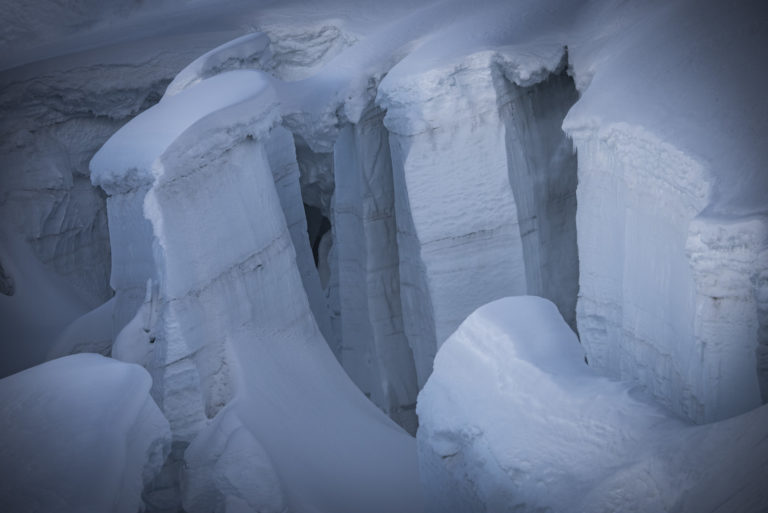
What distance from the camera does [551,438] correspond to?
8.36ft

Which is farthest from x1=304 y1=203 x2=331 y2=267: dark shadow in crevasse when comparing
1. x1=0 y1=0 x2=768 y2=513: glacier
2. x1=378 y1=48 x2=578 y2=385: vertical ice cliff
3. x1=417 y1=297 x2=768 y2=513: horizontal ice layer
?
x1=417 y1=297 x2=768 y2=513: horizontal ice layer

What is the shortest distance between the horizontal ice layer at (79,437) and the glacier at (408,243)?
0.05 meters

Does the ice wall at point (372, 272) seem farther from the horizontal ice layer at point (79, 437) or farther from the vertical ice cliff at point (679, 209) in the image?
the horizontal ice layer at point (79, 437)

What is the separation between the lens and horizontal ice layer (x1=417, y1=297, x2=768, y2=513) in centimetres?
209

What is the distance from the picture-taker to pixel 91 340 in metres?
5.74

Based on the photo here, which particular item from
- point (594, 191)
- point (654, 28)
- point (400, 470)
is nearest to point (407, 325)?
point (400, 470)

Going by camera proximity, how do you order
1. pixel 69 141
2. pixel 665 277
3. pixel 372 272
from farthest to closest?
pixel 69 141, pixel 372 272, pixel 665 277

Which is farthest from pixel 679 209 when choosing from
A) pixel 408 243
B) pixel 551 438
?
pixel 408 243

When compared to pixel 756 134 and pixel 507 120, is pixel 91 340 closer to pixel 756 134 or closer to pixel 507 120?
pixel 507 120

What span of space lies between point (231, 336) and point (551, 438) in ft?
7.93

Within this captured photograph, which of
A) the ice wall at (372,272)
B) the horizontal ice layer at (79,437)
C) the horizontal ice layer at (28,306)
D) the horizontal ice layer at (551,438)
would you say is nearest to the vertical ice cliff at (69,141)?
the horizontal ice layer at (28,306)

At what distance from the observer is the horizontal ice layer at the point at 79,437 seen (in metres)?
3.04

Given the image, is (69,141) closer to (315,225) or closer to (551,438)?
(315,225)

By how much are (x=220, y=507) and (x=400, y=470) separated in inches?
37.1
